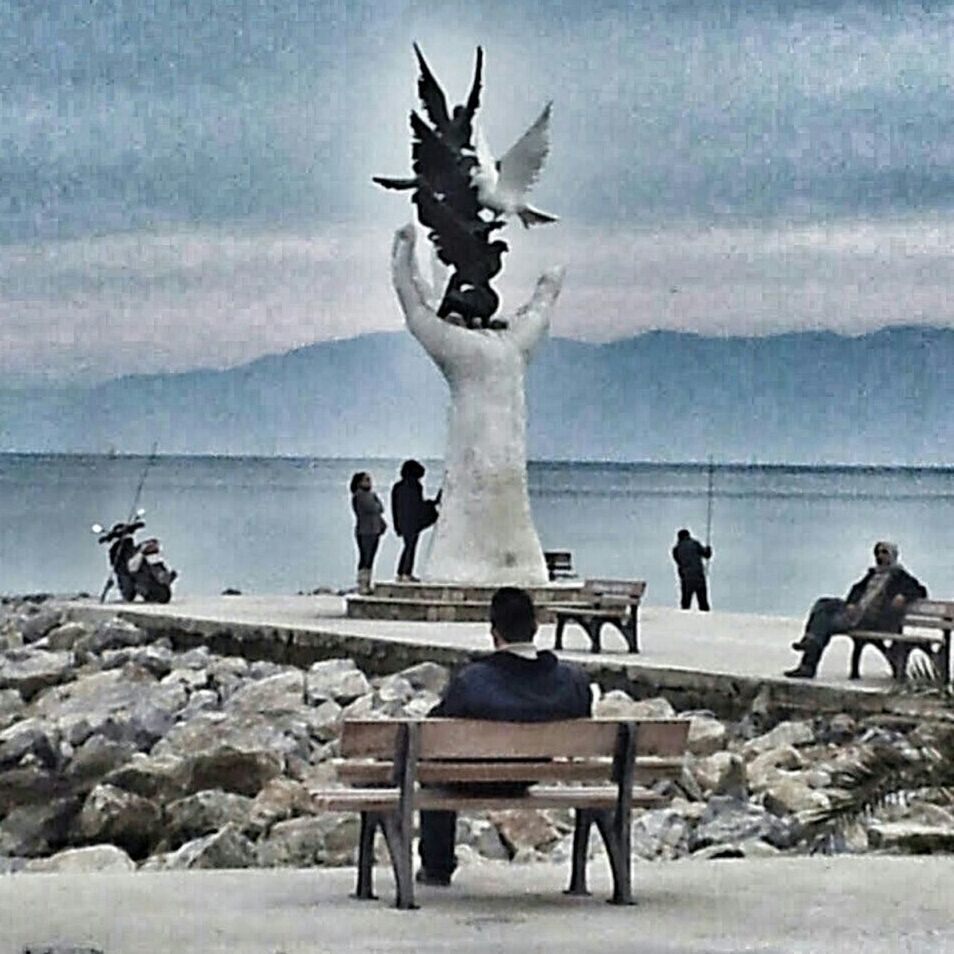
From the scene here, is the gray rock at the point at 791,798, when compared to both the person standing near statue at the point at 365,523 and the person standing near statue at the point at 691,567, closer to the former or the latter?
the person standing near statue at the point at 365,523

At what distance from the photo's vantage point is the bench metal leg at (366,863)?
1153 centimetres

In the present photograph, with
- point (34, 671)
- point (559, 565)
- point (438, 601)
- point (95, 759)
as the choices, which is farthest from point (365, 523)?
point (95, 759)

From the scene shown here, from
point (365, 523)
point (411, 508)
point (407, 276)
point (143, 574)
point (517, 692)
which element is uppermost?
point (407, 276)

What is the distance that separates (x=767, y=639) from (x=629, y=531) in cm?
7825

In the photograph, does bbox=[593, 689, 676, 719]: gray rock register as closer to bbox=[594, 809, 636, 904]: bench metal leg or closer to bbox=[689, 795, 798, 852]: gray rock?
bbox=[689, 795, 798, 852]: gray rock

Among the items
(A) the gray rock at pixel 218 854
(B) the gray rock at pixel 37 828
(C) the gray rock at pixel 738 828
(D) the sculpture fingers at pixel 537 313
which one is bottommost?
(B) the gray rock at pixel 37 828

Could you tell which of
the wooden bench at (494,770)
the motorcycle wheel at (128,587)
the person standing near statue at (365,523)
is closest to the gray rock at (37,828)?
the wooden bench at (494,770)

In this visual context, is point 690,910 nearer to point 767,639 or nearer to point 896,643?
point 896,643

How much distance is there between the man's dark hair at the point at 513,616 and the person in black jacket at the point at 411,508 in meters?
21.0

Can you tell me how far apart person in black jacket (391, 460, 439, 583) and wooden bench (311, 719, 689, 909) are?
21072mm

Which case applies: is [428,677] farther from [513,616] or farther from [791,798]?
[513,616]

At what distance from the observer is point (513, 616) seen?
1159 centimetres

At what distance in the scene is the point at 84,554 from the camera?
79375 millimetres

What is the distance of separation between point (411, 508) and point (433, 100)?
15.5ft
